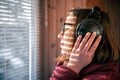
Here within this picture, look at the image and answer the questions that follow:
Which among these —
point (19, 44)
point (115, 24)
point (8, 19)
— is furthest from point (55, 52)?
point (115, 24)

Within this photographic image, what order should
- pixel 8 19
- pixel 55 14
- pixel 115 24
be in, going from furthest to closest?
pixel 115 24, pixel 55 14, pixel 8 19

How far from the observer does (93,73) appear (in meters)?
0.84

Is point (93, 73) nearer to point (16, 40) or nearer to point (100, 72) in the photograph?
point (100, 72)

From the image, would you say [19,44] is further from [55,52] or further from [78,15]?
[78,15]

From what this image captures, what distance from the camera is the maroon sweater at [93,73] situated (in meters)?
0.82

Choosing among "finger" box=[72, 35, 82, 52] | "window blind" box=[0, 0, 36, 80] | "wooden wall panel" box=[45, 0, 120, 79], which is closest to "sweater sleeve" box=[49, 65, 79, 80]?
"finger" box=[72, 35, 82, 52]

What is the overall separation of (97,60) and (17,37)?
1167mm

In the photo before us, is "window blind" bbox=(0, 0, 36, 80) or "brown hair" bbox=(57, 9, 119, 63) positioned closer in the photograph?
"brown hair" bbox=(57, 9, 119, 63)

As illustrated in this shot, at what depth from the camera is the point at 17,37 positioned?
74.0 inches

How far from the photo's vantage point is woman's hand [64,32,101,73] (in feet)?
2.83

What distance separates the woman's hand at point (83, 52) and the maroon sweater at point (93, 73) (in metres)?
0.02

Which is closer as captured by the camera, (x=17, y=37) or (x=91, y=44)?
(x=91, y=44)

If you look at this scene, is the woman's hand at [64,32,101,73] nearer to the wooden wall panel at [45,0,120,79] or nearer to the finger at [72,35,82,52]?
the finger at [72,35,82,52]

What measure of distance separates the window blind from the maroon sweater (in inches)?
39.4
